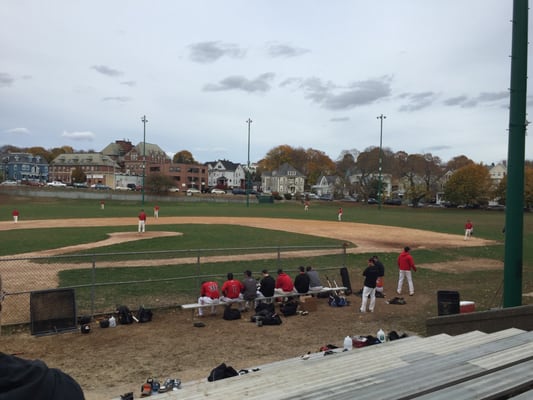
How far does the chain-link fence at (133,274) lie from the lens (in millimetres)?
12325

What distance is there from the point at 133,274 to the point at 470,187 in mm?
84552

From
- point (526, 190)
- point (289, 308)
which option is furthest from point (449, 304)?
point (526, 190)

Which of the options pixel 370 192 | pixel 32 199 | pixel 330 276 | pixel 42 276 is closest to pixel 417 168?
pixel 370 192

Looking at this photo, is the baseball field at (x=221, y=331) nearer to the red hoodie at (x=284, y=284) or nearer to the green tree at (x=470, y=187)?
the red hoodie at (x=284, y=284)

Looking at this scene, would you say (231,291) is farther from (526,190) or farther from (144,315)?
(526,190)

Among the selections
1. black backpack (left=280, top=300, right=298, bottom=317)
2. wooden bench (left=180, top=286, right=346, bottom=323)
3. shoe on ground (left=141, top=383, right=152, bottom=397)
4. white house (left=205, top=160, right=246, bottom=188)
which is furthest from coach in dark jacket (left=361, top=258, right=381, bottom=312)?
white house (left=205, top=160, right=246, bottom=188)

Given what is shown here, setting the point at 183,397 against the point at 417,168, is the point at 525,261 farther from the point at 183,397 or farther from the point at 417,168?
the point at 417,168

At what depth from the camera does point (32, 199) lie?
7262 centimetres

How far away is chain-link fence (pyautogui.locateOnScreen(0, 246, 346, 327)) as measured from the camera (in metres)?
12.3

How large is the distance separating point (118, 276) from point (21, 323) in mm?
5265

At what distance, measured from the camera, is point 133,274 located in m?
16.4

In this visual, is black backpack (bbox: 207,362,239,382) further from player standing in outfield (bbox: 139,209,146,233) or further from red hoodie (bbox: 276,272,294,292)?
player standing in outfield (bbox: 139,209,146,233)

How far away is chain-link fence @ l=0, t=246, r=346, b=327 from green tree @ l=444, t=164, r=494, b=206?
2918 inches

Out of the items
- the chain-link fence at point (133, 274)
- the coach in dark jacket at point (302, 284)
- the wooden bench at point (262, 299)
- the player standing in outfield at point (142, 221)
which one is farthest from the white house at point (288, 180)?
the coach in dark jacket at point (302, 284)
